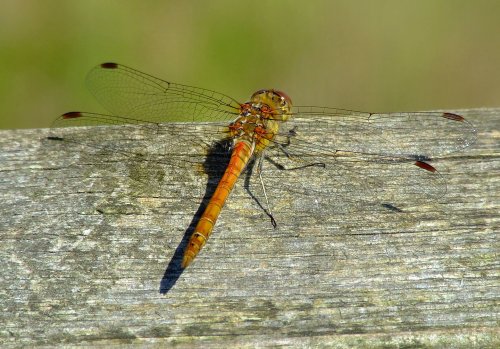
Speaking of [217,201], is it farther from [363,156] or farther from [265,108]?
[265,108]

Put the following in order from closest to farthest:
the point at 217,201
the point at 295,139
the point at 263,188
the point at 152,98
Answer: the point at 217,201 < the point at 263,188 < the point at 295,139 < the point at 152,98

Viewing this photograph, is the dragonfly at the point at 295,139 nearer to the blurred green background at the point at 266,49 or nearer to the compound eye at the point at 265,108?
the compound eye at the point at 265,108

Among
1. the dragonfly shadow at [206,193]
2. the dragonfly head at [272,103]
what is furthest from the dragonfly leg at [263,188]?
the dragonfly head at [272,103]

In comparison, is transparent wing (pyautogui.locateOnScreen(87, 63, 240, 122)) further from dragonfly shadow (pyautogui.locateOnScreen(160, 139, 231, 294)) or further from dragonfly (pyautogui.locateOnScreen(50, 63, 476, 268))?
dragonfly shadow (pyautogui.locateOnScreen(160, 139, 231, 294))

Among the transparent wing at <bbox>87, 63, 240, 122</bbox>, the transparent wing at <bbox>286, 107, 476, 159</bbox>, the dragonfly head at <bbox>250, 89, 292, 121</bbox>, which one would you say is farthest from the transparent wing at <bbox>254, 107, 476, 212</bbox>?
the transparent wing at <bbox>87, 63, 240, 122</bbox>

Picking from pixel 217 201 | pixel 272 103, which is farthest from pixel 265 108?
pixel 217 201

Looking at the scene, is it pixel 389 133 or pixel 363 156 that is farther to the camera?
pixel 389 133
